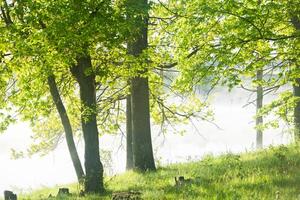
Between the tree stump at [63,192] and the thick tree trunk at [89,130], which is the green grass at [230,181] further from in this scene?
the tree stump at [63,192]

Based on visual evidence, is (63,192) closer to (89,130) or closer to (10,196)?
(10,196)

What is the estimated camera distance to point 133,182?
14.0 meters

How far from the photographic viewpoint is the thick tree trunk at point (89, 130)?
1324 cm

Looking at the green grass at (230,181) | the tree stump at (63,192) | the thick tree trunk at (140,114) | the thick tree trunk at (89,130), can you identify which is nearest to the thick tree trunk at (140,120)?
the thick tree trunk at (140,114)

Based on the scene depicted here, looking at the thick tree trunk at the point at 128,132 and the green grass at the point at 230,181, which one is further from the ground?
the thick tree trunk at the point at 128,132

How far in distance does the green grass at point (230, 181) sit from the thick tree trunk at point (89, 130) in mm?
545

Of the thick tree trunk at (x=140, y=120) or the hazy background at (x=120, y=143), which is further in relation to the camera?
the hazy background at (x=120, y=143)

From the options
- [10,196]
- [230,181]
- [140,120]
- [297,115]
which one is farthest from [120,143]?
[230,181]

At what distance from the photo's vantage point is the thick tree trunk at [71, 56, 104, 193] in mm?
13242

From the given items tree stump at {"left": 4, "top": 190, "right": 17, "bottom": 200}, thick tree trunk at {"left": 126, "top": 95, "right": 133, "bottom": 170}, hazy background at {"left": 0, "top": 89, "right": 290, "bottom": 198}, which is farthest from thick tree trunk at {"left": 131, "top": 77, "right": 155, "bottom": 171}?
hazy background at {"left": 0, "top": 89, "right": 290, "bottom": 198}

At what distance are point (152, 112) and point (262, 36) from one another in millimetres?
12329

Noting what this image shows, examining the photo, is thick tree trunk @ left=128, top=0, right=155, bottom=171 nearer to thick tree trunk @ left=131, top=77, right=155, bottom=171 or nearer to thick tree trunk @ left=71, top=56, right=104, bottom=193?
thick tree trunk @ left=131, top=77, right=155, bottom=171

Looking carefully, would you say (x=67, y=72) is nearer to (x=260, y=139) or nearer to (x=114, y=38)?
(x=114, y=38)

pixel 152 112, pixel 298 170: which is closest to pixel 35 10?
pixel 298 170
